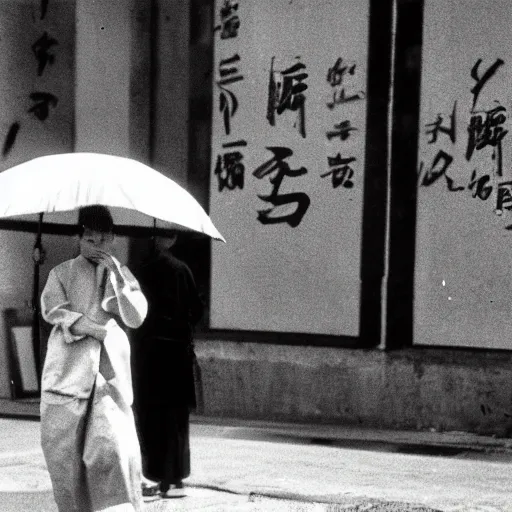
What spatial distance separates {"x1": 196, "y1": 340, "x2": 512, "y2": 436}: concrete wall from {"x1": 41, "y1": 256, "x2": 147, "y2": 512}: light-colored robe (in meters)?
5.01

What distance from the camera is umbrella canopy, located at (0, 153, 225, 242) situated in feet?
18.8

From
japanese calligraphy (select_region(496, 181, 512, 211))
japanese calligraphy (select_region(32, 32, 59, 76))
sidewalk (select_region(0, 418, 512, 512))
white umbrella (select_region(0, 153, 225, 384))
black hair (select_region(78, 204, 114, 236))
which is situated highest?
japanese calligraphy (select_region(32, 32, 59, 76))

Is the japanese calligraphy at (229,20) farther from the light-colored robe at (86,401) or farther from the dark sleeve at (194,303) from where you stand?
the light-colored robe at (86,401)

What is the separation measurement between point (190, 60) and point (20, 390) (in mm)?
3796

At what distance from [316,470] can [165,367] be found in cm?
161

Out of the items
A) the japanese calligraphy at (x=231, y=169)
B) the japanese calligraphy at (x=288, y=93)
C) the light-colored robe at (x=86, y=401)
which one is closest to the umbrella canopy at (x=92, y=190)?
the light-colored robe at (x=86, y=401)

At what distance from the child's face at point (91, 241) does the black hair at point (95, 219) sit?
0.8 inches

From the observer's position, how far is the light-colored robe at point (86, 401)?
5.76m

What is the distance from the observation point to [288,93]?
11.3 meters

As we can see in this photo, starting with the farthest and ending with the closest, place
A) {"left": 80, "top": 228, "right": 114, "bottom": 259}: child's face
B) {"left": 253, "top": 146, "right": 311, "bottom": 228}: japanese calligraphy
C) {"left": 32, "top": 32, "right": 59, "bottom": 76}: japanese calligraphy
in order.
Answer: {"left": 32, "top": 32, "right": 59, "bottom": 76}: japanese calligraphy
{"left": 253, "top": 146, "right": 311, "bottom": 228}: japanese calligraphy
{"left": 80, "top": 228, "right": 114, "bottom": 259}: child's face

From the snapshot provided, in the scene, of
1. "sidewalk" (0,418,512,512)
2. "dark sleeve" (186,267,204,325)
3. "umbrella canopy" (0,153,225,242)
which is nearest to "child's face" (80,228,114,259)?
"umbrella canopy" (0,153,225,242)

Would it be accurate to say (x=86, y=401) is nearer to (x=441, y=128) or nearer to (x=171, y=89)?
(x=441, y=128)

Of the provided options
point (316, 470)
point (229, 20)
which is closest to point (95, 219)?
point (316, 470)

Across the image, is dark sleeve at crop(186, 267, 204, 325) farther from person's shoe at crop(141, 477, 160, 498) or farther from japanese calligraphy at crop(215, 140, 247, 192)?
japanese calligraphy at crop(215, 140, 247, 192)
